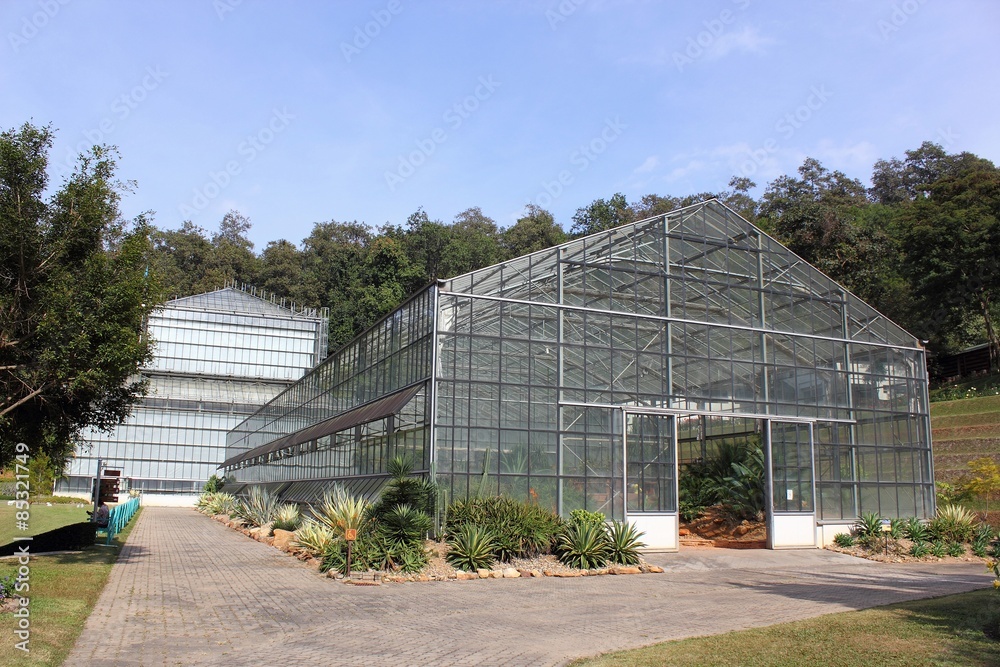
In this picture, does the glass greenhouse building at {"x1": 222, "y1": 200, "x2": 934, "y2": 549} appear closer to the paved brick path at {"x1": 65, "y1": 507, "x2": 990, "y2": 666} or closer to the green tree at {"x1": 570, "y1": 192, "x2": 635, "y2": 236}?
the paved brick path at {"x1": 65, "y1": 507, "x2": 990, "y2": 666}

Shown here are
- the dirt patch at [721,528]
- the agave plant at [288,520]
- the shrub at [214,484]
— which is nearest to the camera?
the dirt patch at [721,528]

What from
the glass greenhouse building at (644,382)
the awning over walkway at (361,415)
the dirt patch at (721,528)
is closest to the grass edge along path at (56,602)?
the awning over walkway at (361,415)

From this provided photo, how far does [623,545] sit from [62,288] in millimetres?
12418

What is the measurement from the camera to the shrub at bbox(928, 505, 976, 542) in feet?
70.0

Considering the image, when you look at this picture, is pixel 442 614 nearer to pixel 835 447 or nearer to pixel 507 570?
pixel 507 570

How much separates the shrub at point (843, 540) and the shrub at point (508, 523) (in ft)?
29.6

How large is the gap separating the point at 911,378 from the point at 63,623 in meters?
23.3

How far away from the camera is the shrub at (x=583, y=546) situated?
1670 cm

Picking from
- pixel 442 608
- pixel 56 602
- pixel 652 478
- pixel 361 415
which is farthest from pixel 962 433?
pixel 56 602

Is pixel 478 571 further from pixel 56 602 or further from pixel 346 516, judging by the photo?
pixel 56 602

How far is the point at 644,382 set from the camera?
2030cm

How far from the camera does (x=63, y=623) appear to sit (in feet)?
30.5

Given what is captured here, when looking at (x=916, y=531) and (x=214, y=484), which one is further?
(x=214, y=484)

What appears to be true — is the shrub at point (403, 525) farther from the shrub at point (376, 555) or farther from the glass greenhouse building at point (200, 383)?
the glass greenhouse building at point (200, 383)
